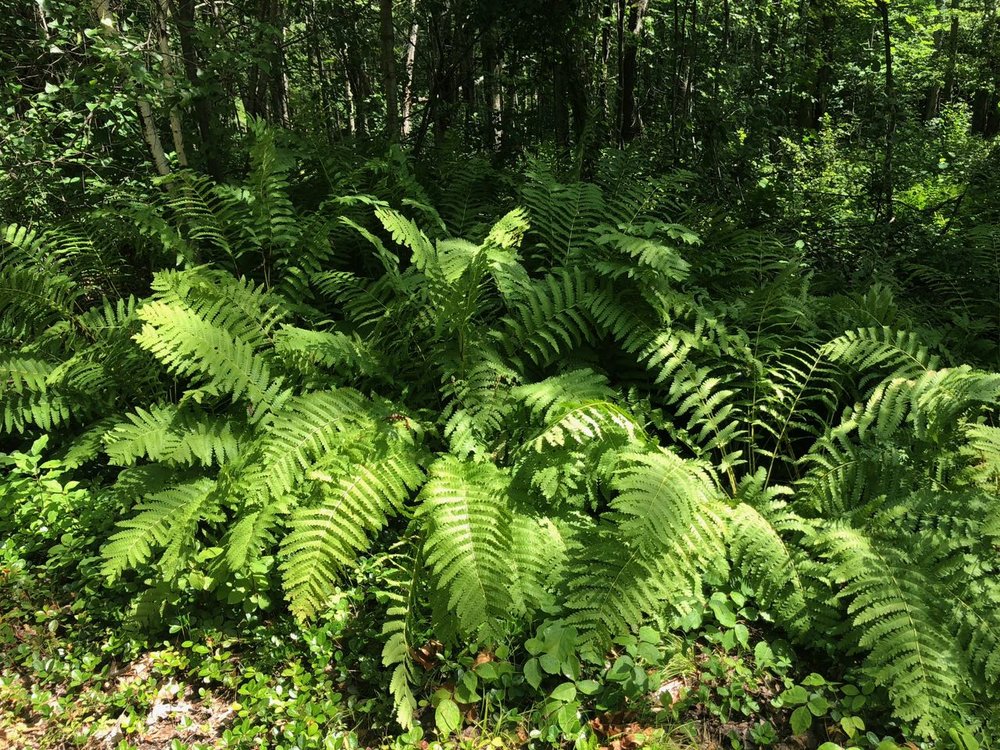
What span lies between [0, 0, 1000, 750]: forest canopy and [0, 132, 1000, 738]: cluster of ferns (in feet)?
0.07

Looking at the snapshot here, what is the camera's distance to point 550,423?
270 centimetres

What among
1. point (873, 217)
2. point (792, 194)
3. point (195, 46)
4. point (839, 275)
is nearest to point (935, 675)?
point (839, 275)

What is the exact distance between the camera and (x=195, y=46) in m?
4.54

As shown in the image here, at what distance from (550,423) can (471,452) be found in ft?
1.79

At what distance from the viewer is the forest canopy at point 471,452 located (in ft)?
7.47

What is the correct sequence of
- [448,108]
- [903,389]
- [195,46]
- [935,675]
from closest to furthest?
[935,675] → [903,389] → [195,46] → [448,108]

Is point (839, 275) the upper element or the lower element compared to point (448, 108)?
lower

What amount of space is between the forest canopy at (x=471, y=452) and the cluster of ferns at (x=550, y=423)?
0.02 metres

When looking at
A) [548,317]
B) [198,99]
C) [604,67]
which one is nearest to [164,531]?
[548,317]

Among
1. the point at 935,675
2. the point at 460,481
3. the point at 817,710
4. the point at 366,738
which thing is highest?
the point at 460,481

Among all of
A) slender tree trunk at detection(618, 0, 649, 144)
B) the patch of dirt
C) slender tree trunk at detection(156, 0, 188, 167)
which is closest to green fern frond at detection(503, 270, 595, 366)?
the patch of dirt

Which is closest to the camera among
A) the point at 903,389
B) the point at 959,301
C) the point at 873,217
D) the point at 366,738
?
the point at 366,738

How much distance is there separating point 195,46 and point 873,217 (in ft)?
17.4

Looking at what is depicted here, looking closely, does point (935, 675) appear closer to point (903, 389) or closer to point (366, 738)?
point (903, 389)
